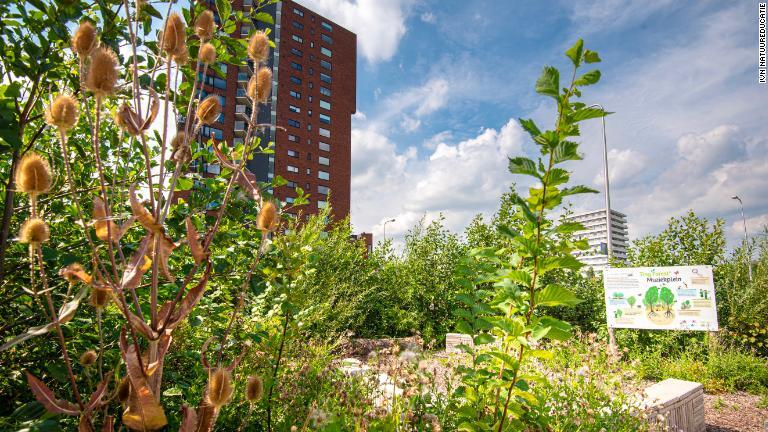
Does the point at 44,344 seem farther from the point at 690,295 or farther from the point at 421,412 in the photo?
the point at 690,295

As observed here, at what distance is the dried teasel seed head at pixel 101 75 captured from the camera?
83cm

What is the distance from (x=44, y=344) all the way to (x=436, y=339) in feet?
35.9

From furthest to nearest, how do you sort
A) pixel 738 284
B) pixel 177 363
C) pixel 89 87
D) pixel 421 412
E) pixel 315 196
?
pixel 315 196 < pixel 738 284 < pixel 177 363 < pixel 421 412 < pixel 89 87

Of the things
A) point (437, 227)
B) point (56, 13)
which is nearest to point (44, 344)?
point (56, 13)

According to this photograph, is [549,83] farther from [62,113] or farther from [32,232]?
[32,232]

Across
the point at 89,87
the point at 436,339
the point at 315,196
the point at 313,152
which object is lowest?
the point at 436,339

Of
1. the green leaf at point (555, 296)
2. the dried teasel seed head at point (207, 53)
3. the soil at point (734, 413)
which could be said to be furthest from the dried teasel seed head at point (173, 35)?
the soil at point (734, 413)

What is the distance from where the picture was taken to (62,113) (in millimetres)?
868

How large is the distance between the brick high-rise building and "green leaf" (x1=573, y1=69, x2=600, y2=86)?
3978 cm

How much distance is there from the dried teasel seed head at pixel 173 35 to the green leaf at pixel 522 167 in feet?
4.45

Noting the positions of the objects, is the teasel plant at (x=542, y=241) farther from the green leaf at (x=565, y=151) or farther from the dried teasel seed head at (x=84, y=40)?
the dried teasel seed head at (x=84, y=40)

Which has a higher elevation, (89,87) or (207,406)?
(89,87)

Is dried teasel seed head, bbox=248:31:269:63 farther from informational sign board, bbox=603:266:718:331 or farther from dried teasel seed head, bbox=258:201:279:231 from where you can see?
informational sign board, bbox=603:266:718:331

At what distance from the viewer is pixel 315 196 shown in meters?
43.2
